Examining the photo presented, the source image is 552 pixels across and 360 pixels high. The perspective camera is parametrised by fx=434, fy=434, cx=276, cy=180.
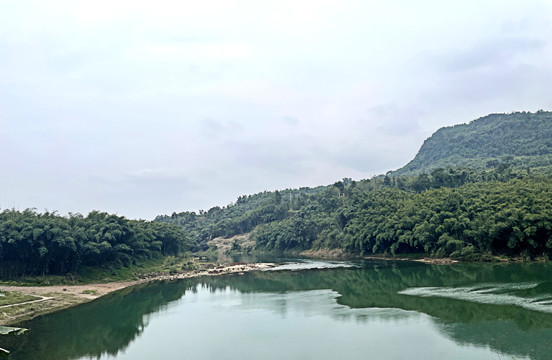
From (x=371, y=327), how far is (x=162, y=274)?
45608mm

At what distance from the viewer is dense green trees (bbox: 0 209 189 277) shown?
46188mm

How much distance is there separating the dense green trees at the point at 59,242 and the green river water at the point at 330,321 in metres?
8.24

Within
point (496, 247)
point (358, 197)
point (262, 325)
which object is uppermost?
point (358, 197)

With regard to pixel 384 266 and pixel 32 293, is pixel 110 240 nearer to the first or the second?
pixel 32 293

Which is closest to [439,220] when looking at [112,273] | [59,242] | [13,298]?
[112,273]

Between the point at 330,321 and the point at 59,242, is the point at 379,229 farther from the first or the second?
the point at 59,242

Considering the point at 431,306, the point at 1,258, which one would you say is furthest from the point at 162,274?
the point at 431,306

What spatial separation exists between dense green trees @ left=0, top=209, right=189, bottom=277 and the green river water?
8236 mm

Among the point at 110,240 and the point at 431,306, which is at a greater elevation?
the point at 110,240

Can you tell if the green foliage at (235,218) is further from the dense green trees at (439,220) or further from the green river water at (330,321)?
the green river water at (330,321)

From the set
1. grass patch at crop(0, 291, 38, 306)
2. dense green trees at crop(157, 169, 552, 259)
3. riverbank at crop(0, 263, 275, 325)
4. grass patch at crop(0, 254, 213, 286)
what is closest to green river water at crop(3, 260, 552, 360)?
riverbank at crop(0, 263, 275, 325)

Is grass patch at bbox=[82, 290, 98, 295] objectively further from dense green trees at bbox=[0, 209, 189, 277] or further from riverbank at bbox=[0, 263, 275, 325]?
dense green trees at bbox=[0, 209, 189, 277]

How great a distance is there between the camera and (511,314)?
25.8m

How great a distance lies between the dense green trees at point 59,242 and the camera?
4619 centimetres
